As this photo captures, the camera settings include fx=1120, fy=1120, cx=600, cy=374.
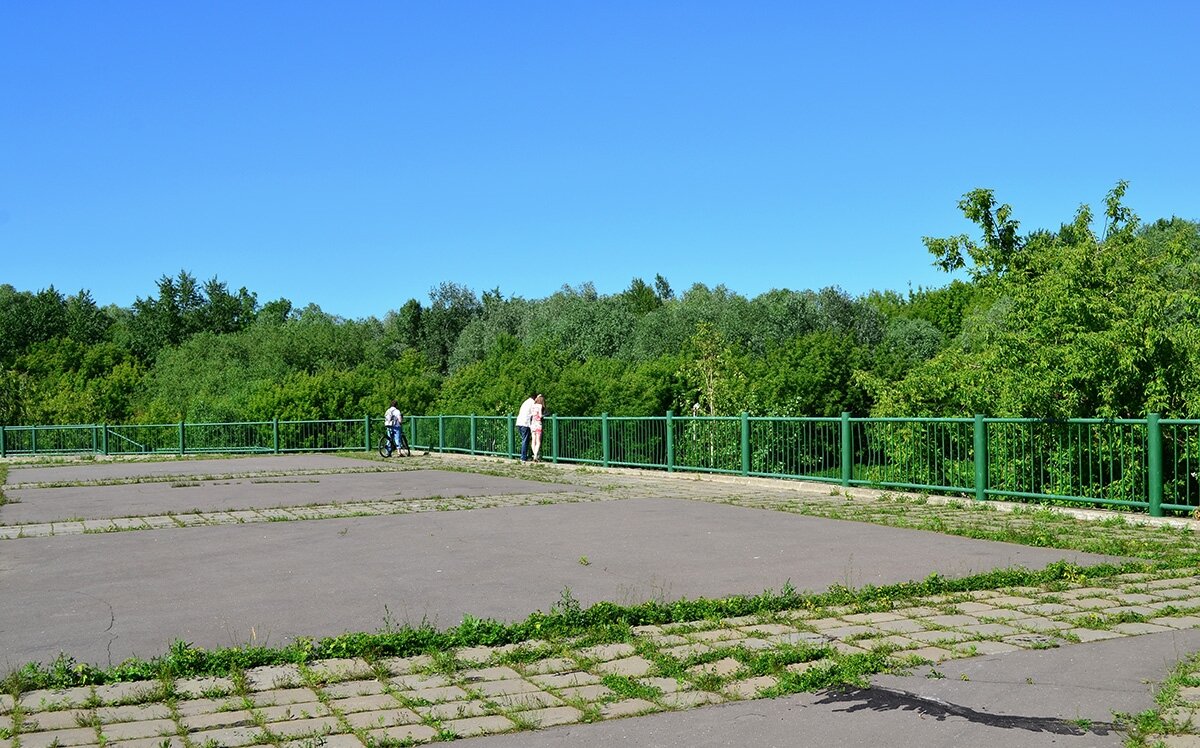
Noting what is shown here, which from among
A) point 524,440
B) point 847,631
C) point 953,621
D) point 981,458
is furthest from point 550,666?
point 524,440

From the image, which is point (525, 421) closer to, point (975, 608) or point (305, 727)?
point (975, 608)

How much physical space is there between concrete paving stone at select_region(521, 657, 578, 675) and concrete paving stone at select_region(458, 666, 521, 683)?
0.09 metres

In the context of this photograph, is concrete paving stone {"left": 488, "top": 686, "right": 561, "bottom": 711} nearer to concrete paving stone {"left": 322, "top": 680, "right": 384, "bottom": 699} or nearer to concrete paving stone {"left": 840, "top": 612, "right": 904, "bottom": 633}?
concrete paving stone {"left": 322, "top": 680, "right": 384, "bottom": 699}

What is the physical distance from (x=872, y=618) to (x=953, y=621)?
19.6 inches

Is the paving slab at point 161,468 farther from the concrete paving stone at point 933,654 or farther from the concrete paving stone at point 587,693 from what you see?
the concrete paving stone at point 933,654

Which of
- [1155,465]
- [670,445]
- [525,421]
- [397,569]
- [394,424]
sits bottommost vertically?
[397,569]

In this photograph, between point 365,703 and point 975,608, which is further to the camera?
point 975,608

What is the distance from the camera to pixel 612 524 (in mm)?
13188

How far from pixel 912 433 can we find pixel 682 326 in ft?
180

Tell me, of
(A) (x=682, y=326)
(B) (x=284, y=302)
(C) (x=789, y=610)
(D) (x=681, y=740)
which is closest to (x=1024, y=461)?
(C) (x=789, y=610)

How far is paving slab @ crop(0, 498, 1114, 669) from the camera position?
7.33m

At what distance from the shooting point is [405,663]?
6.20 meters

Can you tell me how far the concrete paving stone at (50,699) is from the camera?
532 centimetres

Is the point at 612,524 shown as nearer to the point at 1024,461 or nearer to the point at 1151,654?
the point at 1024,461
